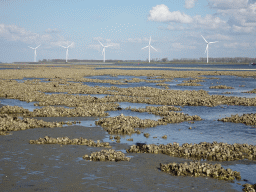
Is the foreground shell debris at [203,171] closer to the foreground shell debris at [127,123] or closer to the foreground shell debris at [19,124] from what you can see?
the foreground shell debris at [127,123]

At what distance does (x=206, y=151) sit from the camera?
1599 centimetres

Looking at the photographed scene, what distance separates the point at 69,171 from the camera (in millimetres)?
13516

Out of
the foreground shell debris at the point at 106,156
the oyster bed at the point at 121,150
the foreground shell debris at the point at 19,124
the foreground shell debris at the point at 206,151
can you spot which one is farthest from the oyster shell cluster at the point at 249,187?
the foreground shell debris at the point at 19,124

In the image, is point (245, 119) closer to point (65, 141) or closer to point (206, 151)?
point (206, 151)

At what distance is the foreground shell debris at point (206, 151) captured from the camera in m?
15.8

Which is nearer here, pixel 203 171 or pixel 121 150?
pixel 203 171

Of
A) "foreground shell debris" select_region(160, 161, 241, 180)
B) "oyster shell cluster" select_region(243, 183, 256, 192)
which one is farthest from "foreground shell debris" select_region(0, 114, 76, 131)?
"oyster shell cluster" select_region(243, 183, 256, 192)

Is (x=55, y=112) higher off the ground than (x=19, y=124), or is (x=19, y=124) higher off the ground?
(x=55, y=112)

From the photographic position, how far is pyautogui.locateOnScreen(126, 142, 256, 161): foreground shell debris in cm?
1579

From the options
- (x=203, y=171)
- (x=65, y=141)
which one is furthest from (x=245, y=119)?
(x=65, y=141)

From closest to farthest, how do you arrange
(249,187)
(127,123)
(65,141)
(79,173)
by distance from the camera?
(249,187) < (79,173) < (65,141) < (127,123)

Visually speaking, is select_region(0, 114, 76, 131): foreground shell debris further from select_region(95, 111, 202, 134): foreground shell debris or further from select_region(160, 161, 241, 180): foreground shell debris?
select_region(160, 161, 241, 180): foreground shell debris

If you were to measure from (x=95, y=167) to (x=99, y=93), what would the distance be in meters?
30.9

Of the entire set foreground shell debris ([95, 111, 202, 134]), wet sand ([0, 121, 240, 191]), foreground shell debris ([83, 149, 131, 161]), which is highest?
foreground shell debris ([95, 111, 202, 134])
